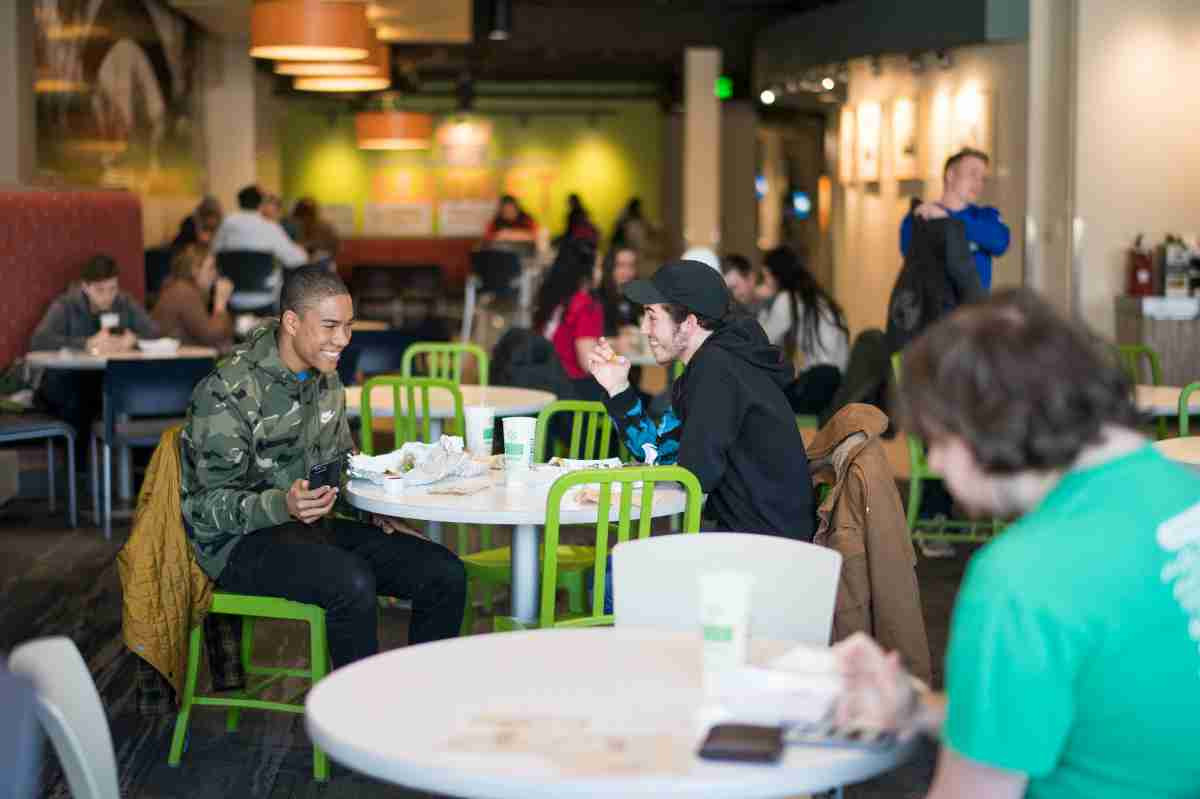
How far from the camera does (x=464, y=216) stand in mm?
22969

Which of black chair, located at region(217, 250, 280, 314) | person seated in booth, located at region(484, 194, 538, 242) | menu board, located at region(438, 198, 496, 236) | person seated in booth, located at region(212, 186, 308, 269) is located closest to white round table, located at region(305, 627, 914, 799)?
black chair, located at region(217, 250, 280, 314)

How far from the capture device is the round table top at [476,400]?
567 cm

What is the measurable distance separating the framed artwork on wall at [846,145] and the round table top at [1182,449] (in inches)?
338

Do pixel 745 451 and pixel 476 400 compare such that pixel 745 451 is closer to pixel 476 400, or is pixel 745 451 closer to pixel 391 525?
pixel 391 525

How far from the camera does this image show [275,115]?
61.3ft

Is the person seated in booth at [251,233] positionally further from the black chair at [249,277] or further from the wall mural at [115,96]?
the wall mural at [115,96]

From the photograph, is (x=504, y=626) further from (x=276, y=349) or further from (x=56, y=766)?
(x=56, y=766)

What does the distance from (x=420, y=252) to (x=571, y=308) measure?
13.4m

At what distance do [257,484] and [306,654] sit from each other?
1.36m

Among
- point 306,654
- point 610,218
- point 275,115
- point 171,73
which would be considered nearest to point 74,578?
point 306,654

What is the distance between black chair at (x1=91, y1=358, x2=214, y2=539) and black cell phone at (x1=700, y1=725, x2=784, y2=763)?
513 centimetres

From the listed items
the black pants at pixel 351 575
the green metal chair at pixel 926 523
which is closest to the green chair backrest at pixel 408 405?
the black pants at pixel 351 575

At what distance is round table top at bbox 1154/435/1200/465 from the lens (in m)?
4.13

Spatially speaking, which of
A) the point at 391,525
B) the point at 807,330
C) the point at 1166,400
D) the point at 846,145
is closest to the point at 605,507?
the point at 391,525
